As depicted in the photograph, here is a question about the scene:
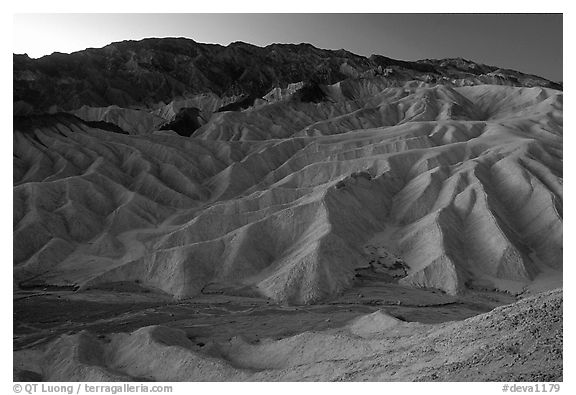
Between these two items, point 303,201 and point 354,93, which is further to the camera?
point 354,93

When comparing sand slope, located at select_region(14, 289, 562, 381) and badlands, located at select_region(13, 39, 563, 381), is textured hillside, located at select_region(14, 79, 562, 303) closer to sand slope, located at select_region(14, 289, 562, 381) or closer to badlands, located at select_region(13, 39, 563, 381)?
badlands, located at select_region(13, 39, 563, 381)

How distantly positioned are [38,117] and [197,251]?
30434 millimetres

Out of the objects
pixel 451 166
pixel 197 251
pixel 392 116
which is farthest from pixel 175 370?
pixel 392 116

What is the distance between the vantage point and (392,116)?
78.4 m

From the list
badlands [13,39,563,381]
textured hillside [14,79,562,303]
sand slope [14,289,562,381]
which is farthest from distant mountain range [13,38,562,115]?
sand slope [14,289,562,381]

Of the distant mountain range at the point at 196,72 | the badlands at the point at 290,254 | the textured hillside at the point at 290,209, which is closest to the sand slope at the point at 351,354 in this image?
the badlands at the point at 290,254

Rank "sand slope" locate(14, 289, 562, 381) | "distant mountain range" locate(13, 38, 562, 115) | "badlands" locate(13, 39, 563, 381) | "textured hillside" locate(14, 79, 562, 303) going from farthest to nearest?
"distant mountain range" locate(13, 38, 562, 115)
"textured hillside" locate(14, 79, 562, 303)
"badlands" locate(13, 39, 563, 381)
"sand slope" locate(14, 289, 562, 381)

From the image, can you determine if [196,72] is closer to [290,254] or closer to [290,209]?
[290,209]

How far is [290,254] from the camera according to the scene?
108ft

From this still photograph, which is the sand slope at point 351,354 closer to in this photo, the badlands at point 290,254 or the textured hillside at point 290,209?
the badlands at point 290,254

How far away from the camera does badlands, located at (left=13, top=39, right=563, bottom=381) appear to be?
56.3ft
